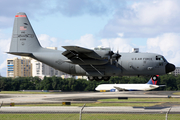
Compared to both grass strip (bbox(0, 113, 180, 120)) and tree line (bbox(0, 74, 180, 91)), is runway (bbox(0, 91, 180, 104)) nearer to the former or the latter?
grass strip (bbox(0, 113, 180, 120))

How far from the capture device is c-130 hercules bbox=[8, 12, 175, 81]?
36.0 metres

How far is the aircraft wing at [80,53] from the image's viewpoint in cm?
3434

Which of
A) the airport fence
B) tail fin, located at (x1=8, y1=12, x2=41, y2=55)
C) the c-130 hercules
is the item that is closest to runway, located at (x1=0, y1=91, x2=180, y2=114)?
the airport fence

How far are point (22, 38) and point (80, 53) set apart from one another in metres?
11.3

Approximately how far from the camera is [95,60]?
120ft

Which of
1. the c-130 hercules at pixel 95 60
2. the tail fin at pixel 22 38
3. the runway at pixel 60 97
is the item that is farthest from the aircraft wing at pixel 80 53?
the runway at pixel 60 97

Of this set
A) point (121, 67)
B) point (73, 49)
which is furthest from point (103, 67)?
point (73, 49)

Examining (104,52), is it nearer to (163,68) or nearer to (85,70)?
(85,70)

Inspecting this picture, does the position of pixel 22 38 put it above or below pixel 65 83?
above

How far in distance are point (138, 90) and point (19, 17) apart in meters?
77.3

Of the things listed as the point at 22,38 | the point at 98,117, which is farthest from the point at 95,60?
the point at 22,38

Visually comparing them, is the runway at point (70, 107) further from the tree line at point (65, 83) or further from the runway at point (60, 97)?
the tree line at point (65, 83)

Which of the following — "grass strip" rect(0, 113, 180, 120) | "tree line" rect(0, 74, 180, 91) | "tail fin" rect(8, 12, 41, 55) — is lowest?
"grass strip" rect(0, 113, 180, 120)

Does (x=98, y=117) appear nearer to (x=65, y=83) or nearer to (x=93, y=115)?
(x=93, y=115)
